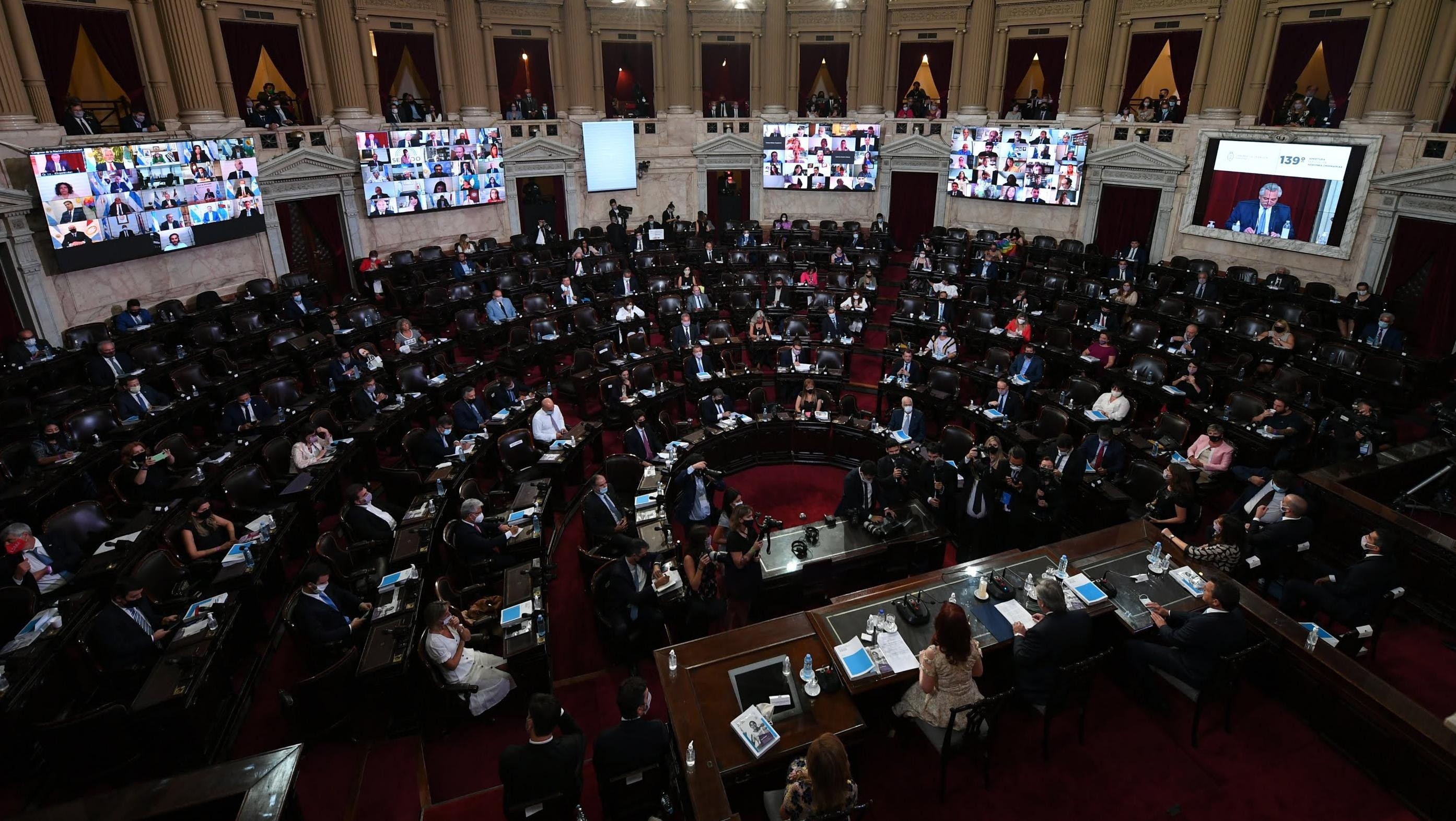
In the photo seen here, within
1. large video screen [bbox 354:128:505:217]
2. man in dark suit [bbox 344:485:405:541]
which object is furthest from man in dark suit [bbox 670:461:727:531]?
large video screen [bbox 354:128:505:217]

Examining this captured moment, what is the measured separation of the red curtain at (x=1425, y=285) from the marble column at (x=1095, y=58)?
802 centimetres

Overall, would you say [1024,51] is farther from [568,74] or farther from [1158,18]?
[568,74]

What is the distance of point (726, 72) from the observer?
84.8ft

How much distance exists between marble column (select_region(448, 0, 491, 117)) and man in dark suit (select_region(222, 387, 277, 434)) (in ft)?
44.1

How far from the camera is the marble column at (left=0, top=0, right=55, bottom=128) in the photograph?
1327 centimetres

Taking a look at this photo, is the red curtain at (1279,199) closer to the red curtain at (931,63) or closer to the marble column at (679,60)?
the red curtain at (931,63)

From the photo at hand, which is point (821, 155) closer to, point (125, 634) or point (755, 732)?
point (755, 732)

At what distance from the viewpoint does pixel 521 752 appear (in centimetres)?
512

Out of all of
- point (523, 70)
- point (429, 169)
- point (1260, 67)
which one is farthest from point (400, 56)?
point (1260, 67)

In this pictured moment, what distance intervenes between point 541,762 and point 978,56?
23.4m

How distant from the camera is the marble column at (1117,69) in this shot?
19.8m

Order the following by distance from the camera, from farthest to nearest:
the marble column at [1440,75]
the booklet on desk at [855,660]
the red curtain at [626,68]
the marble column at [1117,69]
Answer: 1. the red curtain at [626,68]
2. the marble column at [1117,69]
3. the marble column at [1440,75]
4. the booklet on desk at [855,660]

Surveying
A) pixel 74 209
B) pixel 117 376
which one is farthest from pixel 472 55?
pixel 117 376

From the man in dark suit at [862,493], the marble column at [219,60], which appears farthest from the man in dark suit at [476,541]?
the marble column at [219,60]
